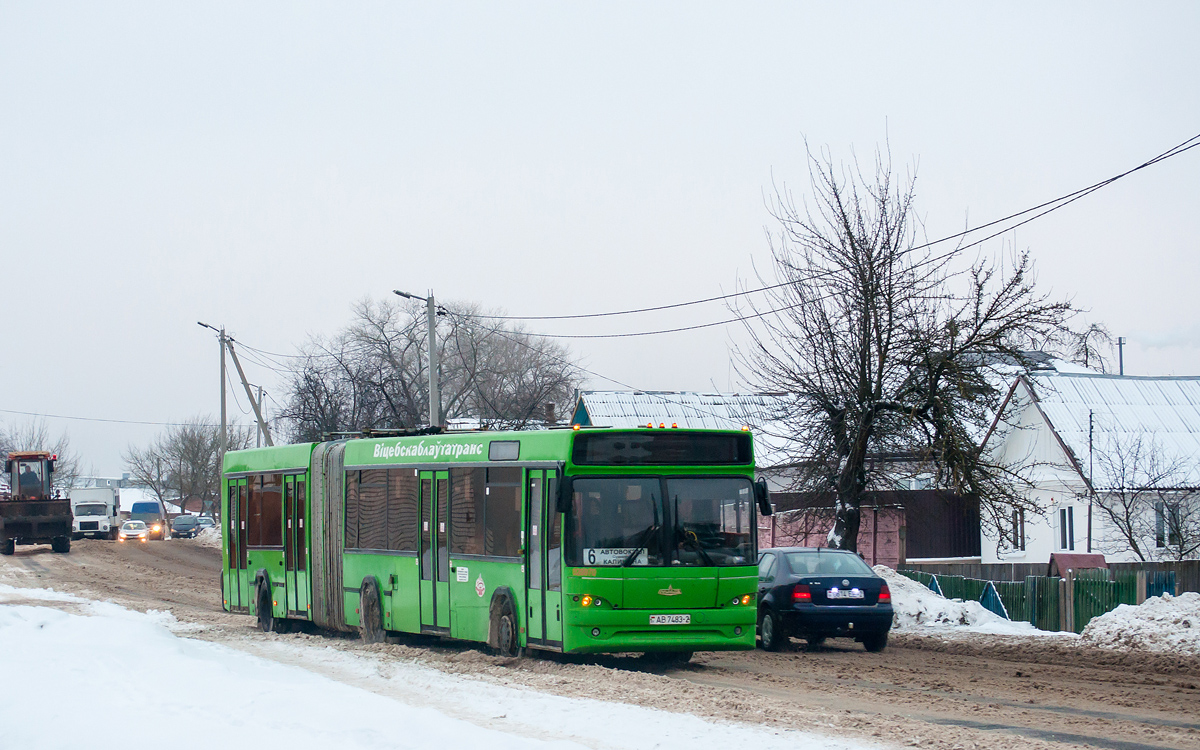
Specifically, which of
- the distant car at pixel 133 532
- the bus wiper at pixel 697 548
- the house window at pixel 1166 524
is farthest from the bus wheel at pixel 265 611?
the distant car at pixel 133 532

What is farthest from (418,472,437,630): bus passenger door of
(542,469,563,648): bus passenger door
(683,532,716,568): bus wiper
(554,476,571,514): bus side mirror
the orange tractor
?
the orange tractor

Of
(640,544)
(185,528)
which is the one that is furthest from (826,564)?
(185,528)

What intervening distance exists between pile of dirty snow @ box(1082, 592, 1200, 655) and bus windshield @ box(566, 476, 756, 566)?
20.2 ft

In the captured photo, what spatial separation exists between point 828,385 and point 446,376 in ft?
196

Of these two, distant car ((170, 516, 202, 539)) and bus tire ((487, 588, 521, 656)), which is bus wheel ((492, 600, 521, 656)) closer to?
bus tire ((487, 588, 521, 656))

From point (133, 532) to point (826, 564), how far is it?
49737 millimetres

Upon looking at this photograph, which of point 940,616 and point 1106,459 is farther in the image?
point 1106,459

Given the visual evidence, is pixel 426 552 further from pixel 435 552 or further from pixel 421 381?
pixel 421 381

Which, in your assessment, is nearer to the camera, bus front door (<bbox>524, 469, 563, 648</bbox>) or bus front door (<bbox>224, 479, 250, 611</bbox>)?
bus front door (<bbox>524, 469, 563, 648</bbox>)

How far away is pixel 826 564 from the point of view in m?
17.7

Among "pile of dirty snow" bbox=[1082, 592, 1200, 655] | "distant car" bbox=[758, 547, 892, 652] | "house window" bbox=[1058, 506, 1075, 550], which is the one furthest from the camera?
"house window" bbox=[1058, 506, 1075, 550]

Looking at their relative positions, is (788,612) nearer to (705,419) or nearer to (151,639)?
(151,639)

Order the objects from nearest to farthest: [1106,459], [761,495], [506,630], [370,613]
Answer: [761,495]
[506,630]
[370,613]
[1106,459]

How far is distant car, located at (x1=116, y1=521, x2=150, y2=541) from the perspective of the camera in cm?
6031
